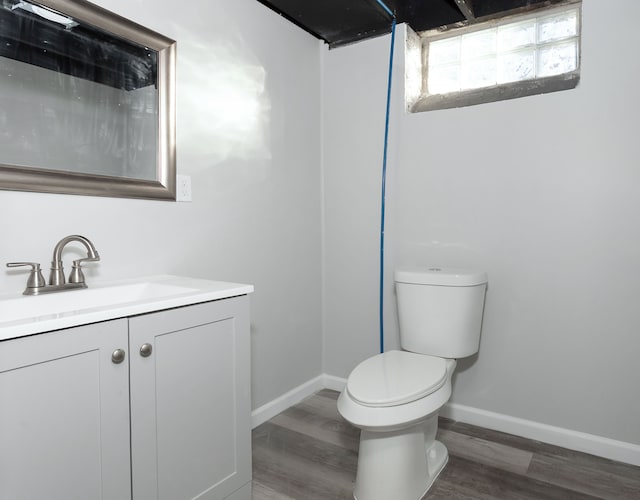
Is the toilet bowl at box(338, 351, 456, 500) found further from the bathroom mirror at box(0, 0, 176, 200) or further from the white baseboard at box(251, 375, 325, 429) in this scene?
the bathroom mirror at box(0, 0, 176, 200)

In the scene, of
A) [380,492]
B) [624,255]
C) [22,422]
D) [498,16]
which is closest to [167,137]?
[22,422]

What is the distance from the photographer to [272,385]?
2.21 metres

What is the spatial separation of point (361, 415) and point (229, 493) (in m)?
0.48

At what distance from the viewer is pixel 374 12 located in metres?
2.12

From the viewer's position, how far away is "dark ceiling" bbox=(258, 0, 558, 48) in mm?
2004

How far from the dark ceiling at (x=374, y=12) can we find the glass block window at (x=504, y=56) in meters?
0.09

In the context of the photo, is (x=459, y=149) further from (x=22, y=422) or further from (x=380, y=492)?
(x=22, y=422)

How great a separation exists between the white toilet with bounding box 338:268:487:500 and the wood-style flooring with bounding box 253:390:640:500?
0.12 metres

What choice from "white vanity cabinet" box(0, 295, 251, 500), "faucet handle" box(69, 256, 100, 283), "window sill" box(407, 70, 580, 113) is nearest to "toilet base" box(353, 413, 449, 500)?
"white vanity cabinet" box(0, 295, 251, 500)

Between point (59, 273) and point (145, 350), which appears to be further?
point (59, 273)

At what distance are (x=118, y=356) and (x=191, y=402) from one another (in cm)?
28

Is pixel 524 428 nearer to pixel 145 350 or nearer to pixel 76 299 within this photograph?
pixel 145 350

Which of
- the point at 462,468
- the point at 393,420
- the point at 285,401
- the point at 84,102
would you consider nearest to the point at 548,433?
the point at 462,468

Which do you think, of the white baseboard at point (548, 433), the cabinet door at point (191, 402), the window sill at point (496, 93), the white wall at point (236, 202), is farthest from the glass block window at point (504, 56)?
the cabinet door at point (191, 402)
